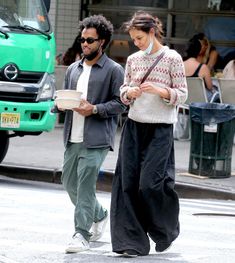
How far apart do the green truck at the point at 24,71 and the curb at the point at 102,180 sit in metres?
0.66

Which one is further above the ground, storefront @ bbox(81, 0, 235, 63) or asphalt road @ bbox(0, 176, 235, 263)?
storefront @ bbox(81, 0, 235, 63)

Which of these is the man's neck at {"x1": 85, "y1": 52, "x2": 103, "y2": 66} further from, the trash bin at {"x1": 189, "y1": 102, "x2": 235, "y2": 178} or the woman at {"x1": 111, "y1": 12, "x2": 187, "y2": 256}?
the trash bin at {"x1": 189, "y1": 102, "x2": 235, "y2": 178}

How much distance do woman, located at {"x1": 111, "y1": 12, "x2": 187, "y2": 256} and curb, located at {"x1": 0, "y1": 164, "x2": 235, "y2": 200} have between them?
192 inches

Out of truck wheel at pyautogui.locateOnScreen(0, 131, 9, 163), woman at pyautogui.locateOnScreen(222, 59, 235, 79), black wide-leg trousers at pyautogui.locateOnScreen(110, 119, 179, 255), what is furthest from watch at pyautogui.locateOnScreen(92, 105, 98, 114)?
woman at pyautogui.locateOnScreen(222, 59, 235, 79)

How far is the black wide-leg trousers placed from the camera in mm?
7836

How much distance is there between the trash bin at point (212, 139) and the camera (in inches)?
539

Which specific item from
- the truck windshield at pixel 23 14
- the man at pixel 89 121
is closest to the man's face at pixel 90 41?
the man at pixel 89 121

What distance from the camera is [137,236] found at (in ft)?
26.0

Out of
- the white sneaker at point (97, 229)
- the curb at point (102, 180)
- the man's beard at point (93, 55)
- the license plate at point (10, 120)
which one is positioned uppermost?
the man's beard at point (93, 55)

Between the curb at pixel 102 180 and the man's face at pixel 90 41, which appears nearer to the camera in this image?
the man's face at pixel 90 41

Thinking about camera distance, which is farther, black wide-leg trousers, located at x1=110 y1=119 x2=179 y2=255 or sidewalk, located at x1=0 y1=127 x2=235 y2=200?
sidewalk, located at x1=0 y1=127 x2=235 y2=200

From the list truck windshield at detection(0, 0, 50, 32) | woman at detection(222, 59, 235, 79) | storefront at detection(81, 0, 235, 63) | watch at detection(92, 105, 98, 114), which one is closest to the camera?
watch at detection(92, 105, 98, 114)

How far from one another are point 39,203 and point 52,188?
2.27 m

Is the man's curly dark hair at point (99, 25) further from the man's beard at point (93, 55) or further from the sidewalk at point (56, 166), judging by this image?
the sidewalk at point (56, 166)
